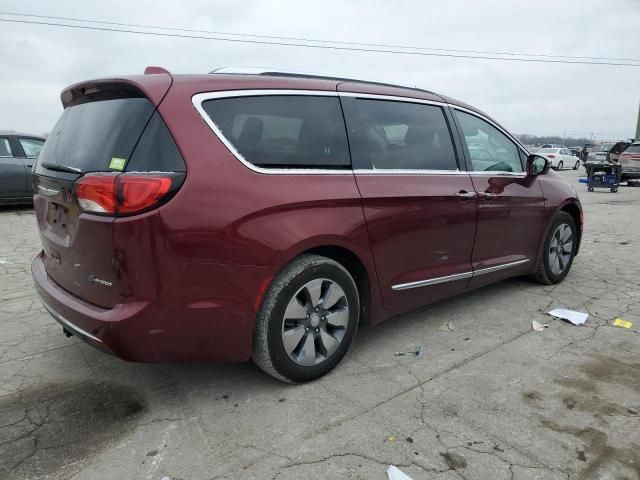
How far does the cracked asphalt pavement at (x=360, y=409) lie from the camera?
2.23 metres

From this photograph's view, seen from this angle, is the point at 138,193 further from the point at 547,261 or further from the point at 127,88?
the point at 547,261

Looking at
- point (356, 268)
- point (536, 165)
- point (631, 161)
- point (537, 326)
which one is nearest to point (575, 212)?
point (536, 165)

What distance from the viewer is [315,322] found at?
286 cm

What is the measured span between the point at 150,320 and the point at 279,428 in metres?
0.85

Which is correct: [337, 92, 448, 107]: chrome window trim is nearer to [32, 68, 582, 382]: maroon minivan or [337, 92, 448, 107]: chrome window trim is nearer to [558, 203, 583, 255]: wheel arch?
[32, 68, 582, 382]: maroon minivan

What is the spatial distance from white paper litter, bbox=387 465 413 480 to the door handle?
2085 millimetres

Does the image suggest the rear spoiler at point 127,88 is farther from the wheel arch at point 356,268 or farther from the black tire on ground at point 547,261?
the black tire on ground at point 547,261

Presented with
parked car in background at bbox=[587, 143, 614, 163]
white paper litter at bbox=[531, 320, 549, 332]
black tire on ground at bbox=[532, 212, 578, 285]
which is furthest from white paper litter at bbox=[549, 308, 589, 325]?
parked car in background at bbox=[587, 143, 614, 163]

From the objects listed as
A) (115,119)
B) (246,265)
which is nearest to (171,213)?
(246,265)

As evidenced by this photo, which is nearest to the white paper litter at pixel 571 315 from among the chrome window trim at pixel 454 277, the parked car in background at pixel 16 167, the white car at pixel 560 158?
the chrome window trim at pixel 454 277

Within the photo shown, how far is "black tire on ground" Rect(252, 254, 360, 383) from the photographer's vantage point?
2.65 metres

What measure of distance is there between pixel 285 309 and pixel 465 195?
176 centimetres

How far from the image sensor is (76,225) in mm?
2473

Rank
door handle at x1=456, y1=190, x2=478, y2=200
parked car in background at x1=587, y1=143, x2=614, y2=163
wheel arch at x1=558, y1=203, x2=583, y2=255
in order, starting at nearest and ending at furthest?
door handle at x1=456, y1=190, x2=478, y2=200
wheel arch at x1=558, y1=203, x2=583, y2=255
parked car in background at x1=587, y1=143, x2=614, y2=163
